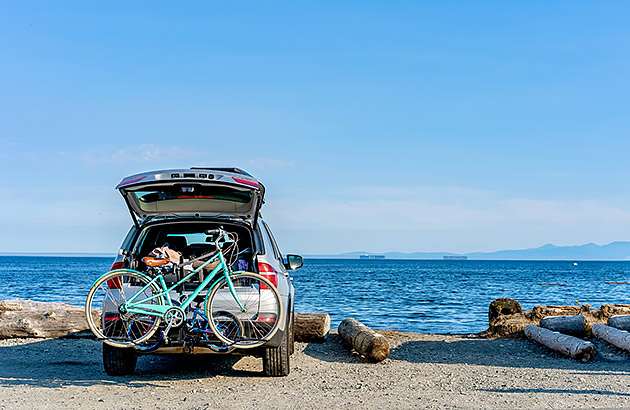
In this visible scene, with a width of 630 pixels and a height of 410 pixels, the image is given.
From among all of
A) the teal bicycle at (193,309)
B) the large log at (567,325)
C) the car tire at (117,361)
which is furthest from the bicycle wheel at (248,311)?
the large log at (567,325)

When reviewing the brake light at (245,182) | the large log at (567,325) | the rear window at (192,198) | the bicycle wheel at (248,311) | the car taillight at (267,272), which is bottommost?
the large log at (567,325)

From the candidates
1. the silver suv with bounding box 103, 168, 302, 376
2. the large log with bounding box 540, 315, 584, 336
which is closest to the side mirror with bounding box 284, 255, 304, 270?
the silver suv with bounding box 103, 168, 302, 376

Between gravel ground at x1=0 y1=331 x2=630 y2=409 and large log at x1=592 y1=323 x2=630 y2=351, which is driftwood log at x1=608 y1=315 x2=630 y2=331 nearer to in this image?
large log at x1=592 y1=323 x2=630 y2=351

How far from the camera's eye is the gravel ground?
6.45m

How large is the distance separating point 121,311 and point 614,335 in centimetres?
757

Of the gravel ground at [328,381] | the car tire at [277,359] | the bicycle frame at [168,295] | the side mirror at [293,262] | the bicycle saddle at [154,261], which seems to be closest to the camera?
the gravel ground at [328,381]

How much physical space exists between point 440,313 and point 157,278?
751 inches

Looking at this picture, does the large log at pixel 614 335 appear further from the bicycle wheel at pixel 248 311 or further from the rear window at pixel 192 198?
the rear window at pixel 192 198

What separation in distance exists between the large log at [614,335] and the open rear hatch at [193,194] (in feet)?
19.7

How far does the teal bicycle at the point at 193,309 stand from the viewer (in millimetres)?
6621

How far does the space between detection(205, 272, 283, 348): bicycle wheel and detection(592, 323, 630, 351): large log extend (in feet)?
19.0

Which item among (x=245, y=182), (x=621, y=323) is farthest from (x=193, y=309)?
(x=621, y=323)

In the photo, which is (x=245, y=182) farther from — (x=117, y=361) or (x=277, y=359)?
(x=117, y=361)

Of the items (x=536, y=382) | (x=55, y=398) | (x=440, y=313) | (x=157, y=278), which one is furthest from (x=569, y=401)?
(x=440, y=313)
